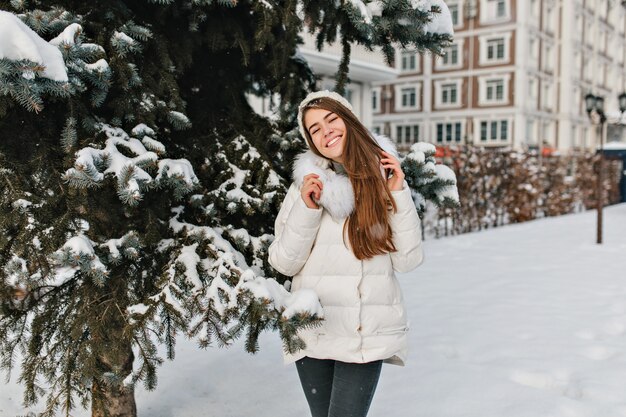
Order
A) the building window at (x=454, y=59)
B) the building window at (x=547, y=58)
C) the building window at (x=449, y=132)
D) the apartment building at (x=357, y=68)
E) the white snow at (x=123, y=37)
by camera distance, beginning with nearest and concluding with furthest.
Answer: the white snow at (x=123, y=37) → the apartment building at (x=357, y=68) → the building window at (x=454, y=59) → the building window at (x=449, y=132) → the building window at (x=547, y=58)

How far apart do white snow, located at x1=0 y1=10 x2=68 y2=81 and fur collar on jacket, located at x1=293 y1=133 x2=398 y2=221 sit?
2.94ft

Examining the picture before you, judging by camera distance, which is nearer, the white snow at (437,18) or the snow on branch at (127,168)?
the snow on branch at (127,168)

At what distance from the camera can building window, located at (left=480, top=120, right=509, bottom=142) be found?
36000mm

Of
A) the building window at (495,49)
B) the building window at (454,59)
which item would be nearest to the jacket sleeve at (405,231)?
the building window at (495,49)

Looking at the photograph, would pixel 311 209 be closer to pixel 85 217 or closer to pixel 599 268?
pixel 85 217

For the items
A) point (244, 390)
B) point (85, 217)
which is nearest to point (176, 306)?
point (85, 217)

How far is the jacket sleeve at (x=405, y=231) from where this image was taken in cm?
204

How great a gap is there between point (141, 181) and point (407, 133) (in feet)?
128

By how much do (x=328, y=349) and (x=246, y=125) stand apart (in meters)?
1.41

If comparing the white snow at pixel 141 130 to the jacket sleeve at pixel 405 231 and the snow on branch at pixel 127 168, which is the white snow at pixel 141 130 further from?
the jacket sleeve at pixel 405 231

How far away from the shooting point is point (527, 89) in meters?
35.9

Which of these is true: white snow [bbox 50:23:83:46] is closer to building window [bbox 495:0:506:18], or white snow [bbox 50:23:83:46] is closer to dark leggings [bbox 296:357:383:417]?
dark leggings [bbox 296:357:383:417]

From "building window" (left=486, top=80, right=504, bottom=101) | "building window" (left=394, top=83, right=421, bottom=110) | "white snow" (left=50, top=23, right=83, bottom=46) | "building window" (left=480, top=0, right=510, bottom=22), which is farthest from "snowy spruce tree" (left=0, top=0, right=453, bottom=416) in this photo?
"building window" (left=394, top=83, right=421, bottom=110)

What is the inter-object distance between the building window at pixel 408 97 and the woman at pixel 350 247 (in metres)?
38.6
